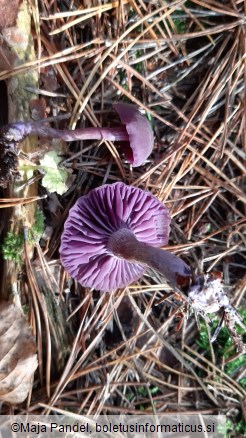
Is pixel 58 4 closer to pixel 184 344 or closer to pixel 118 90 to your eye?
pixel 118 90

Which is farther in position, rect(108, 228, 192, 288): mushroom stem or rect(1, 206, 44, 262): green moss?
rect(1, 206, 44, 262): green moss

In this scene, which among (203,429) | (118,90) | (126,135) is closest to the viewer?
(126,135)

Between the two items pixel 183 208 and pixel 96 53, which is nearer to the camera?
pixel 96 53

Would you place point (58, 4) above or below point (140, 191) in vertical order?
above

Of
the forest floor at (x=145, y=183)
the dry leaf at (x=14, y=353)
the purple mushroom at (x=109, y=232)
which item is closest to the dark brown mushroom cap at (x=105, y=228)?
the purple mushroom at (x=109, y=232)

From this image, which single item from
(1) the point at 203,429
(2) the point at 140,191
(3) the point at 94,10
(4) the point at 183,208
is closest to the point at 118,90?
(3) the point at 94,10

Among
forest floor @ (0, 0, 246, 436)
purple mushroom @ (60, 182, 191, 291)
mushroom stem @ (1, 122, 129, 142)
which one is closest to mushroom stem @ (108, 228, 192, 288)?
purple mushroom @ (60, 182, 191, 291)

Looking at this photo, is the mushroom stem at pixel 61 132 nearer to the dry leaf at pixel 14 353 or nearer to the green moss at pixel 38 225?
the green moss at pixel 38 225

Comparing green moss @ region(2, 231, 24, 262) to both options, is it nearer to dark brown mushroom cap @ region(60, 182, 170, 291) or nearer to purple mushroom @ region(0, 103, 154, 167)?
dark brown mushroom cap @ region(60, 182, 170, 291)
